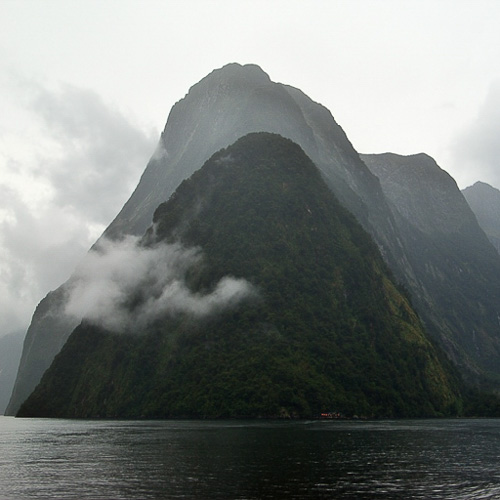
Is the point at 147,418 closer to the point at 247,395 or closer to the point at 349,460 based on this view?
the point at 247,395

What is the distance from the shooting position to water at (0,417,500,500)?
43781 millimetres

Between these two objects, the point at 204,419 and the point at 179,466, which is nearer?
the point at 179,466

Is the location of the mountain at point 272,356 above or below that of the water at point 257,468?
above

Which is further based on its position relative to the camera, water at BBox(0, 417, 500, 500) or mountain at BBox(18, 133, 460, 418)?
mountain at BBox(18, 133, 460, 418)

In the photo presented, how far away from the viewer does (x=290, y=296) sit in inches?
7308

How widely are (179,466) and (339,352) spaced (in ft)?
396

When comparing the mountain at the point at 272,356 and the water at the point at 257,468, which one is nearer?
the water at the point at 257,468

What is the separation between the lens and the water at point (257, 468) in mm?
43781

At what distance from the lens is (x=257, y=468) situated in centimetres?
5397

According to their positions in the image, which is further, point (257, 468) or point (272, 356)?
point (272, 356)

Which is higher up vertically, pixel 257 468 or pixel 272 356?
pixel 272 356

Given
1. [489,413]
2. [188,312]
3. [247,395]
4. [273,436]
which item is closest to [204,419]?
[247,395]

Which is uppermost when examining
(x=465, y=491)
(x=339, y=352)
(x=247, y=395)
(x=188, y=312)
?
(x=188, y=312)

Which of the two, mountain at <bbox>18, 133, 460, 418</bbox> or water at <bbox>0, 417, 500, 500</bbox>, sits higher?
mountain at <bbox>18, 133, 460, 418</bbox>
